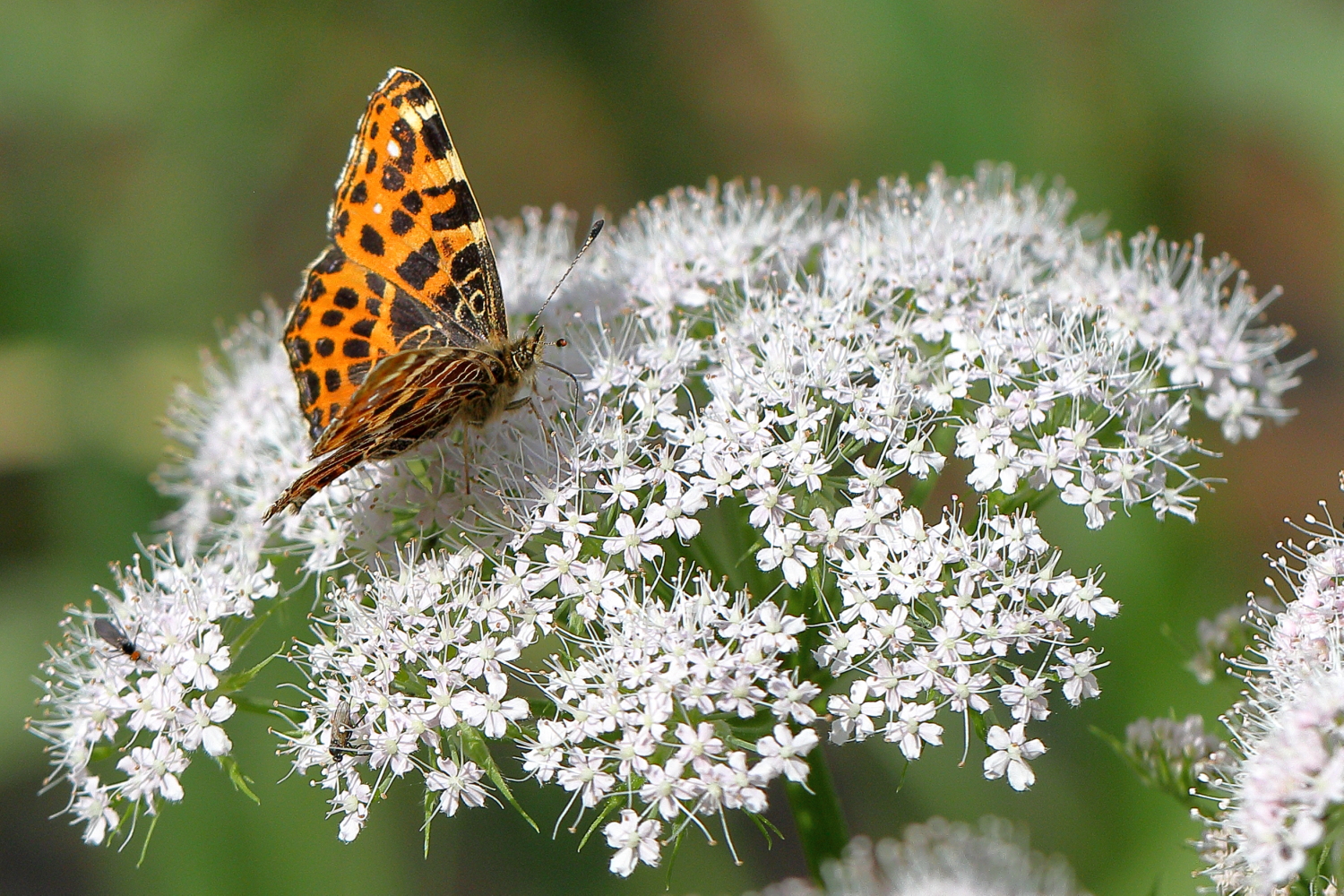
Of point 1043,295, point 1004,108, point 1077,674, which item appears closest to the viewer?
point 1077,674

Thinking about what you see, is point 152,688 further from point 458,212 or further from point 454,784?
point 458,212

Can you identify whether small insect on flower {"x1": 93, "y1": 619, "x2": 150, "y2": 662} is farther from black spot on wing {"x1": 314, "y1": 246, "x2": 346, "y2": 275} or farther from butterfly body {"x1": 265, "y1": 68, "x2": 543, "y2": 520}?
black spot on wing {"x1": 314, "y1": 246, "x2": 346, "y2": 275}

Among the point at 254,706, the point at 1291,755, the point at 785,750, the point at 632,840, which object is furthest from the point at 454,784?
the point at 1291,755

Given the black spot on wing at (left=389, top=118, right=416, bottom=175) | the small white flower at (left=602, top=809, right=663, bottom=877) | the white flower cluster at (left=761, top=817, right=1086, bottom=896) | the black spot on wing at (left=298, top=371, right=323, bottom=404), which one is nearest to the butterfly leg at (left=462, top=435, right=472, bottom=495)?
the black spot on wing at (left=298, top=371, right=323, bottom=404)

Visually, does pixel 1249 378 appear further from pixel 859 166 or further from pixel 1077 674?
pixel 859 166

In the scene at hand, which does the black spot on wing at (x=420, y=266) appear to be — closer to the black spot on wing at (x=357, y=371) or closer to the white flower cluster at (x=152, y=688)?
the black spot on wing at (x=357, y=371)

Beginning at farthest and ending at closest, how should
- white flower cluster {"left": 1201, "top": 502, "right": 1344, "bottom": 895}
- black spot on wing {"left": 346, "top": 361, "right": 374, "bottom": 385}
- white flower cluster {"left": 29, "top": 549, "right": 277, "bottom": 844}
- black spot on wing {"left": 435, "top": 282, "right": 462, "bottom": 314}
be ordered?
black spot on wing {"left": 435, "top": 282, "right": 462, "bottom": 314}, black spot on wing {"left": 346, "top": 361, "right": 374, "bottom": 385}, white flower cluster {"left": 29, "top": 549, "right": 277, "bottom": 844}, white flower cluster {"left": 1201, "top": 502, "right": 1344, "bottom": 895}

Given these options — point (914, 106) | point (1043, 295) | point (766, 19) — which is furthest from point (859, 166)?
point (1043, 295)
